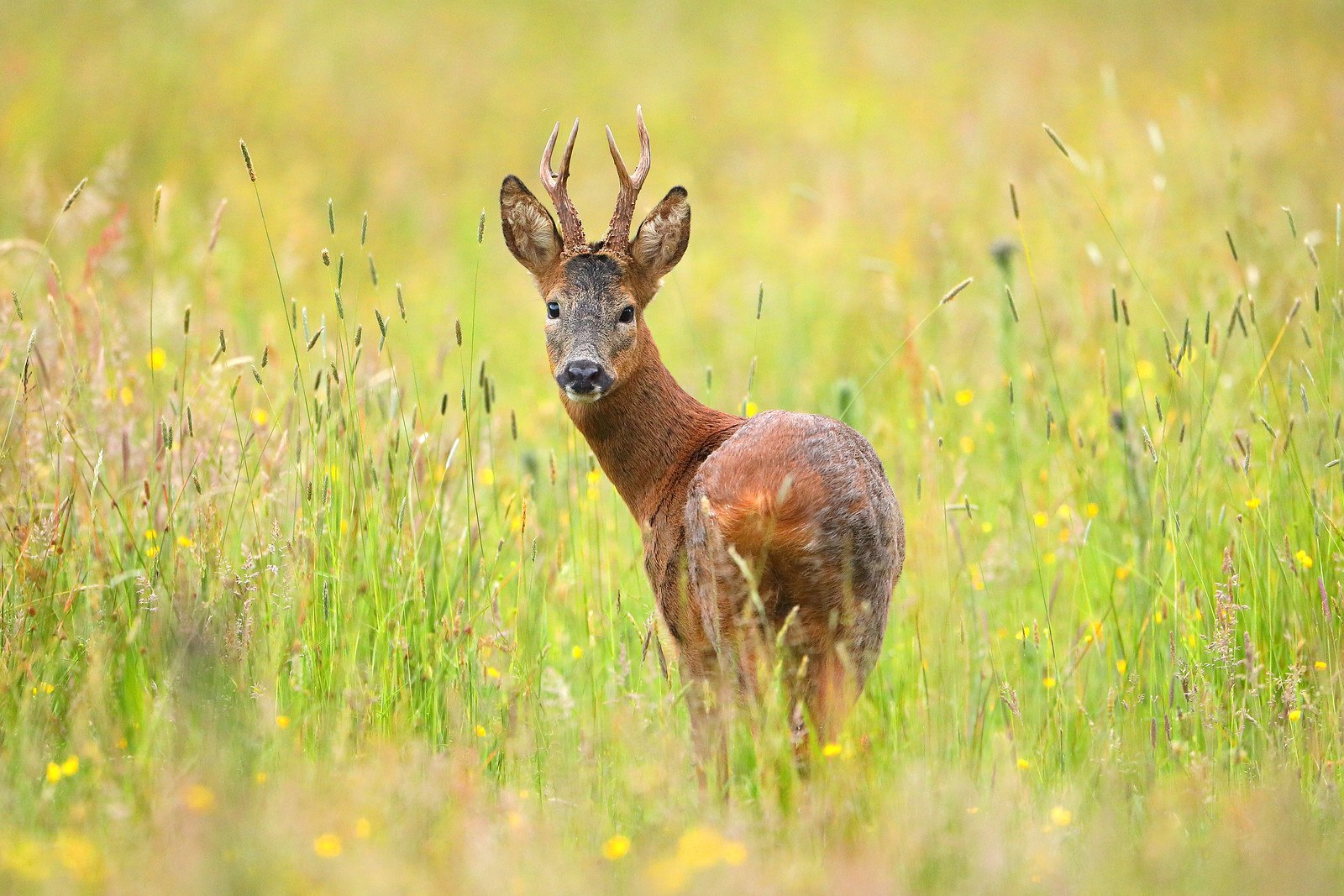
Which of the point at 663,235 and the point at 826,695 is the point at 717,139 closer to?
the point at 663,235

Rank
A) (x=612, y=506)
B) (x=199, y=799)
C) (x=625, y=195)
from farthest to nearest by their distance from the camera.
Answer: (x=612, y=506) < (x=625, y=195) < (x=199, y=799)

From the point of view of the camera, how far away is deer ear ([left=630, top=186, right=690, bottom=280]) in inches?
195

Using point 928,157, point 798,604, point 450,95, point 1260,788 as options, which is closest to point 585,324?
point 798,604

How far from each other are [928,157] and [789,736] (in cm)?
861

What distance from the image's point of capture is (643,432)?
189 inches

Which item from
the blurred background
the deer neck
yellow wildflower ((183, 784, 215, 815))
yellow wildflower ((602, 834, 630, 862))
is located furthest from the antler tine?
yellow wildflower ((183, 784, 215, 815))

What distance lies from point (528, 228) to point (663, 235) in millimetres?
503

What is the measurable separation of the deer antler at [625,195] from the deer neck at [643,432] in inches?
16.8

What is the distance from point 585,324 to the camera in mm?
4727

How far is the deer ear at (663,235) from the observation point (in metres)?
4.95

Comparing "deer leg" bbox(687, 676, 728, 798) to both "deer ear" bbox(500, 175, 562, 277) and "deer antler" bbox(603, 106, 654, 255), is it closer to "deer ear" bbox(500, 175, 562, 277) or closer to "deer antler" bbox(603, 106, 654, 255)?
"deer antler" bbox(603, 106, 654, 255)

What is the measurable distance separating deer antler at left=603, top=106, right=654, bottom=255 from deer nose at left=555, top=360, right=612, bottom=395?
0.60 metres

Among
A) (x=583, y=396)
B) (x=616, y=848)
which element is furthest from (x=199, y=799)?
(x=583, y=396)

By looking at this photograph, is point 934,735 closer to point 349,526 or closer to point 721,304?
point 349,526
